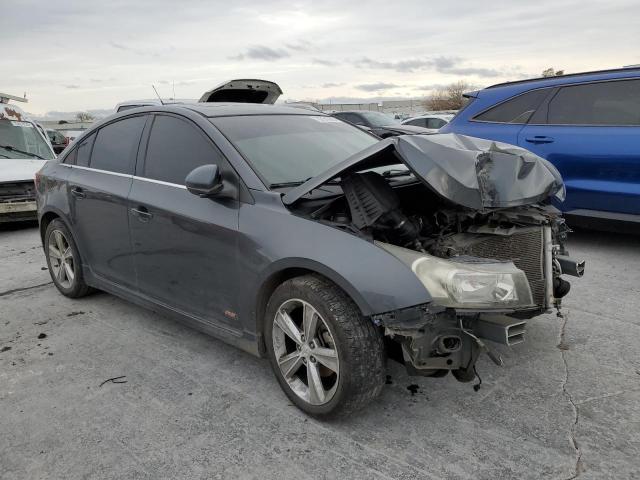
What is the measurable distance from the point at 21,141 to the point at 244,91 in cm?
507

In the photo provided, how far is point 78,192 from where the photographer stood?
14.2 ft

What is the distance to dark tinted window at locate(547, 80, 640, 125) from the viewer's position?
524cm

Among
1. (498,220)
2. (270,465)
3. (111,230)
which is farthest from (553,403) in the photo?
(111,230)

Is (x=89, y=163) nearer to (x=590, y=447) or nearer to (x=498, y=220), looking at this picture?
(x=498, y=220)

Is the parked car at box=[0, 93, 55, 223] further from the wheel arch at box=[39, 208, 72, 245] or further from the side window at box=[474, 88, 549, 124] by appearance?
the side window at box=[474, 88, 549, 124]

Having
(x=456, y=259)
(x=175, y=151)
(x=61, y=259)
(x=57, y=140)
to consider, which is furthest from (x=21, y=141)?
(x=57, y=140)

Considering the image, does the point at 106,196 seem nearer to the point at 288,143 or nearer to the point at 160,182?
the point at 160,182

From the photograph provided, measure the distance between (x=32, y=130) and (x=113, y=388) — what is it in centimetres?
827

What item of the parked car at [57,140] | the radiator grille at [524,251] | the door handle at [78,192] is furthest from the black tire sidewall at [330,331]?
the parked car at [57,140]

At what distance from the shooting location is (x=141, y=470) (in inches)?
96.7

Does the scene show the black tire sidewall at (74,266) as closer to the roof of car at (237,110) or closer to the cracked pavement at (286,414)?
the cracked pavement at (286,414)

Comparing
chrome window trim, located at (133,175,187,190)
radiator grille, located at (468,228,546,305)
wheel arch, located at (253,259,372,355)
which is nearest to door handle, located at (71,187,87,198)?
chrome window trim, located at (133,175,187,190)

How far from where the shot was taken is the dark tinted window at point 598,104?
5.24m

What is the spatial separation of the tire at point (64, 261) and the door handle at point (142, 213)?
1.19 m
